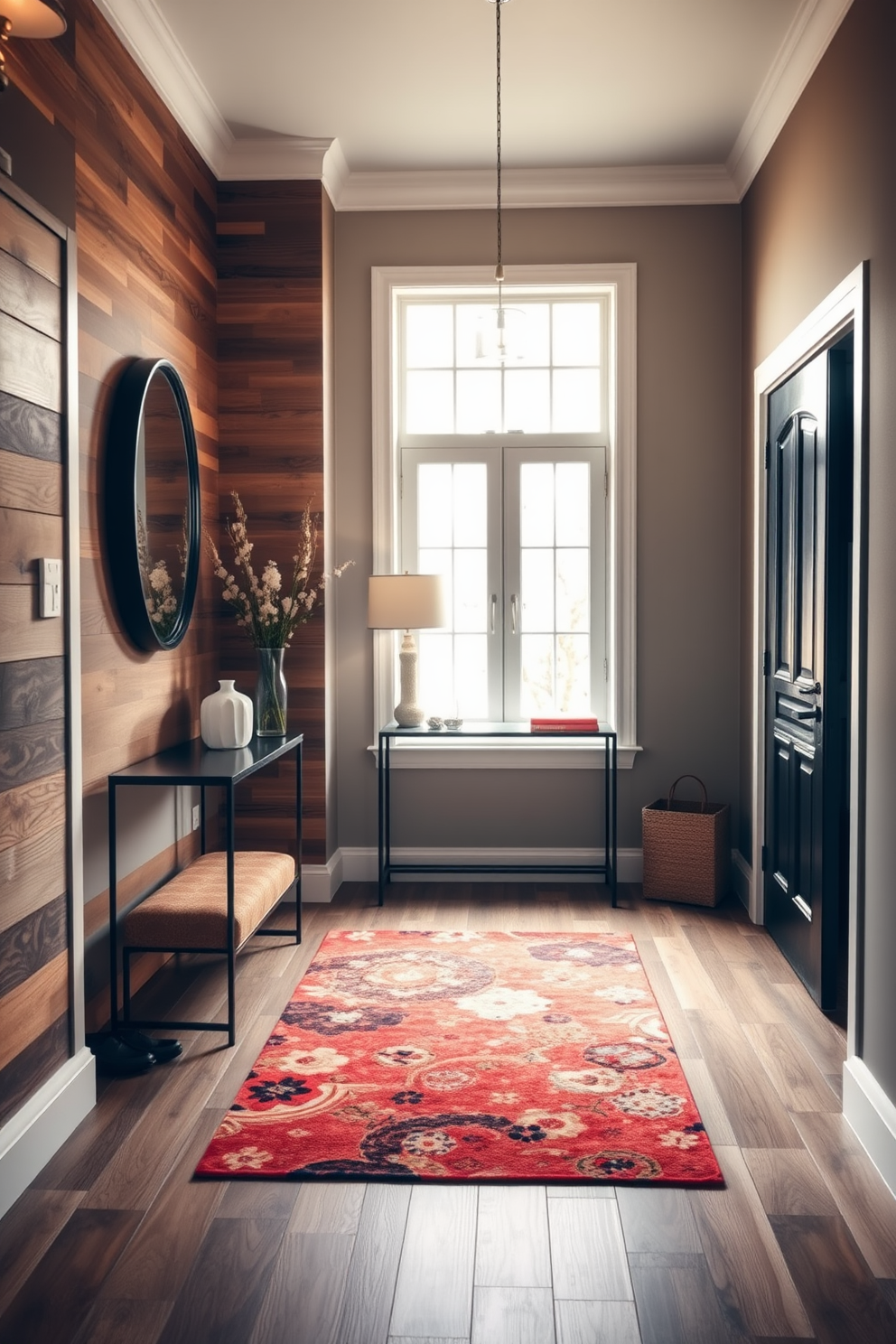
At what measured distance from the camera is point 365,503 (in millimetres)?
4801

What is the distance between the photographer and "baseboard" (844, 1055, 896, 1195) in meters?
2.32

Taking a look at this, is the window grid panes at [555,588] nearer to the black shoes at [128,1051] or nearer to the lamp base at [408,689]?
the lamp base at [408,689]

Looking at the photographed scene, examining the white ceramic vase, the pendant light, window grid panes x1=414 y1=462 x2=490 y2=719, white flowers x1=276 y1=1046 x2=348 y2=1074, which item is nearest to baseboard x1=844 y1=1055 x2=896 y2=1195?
white flowers x1=276 y1=1046 x2=348 y2=1074

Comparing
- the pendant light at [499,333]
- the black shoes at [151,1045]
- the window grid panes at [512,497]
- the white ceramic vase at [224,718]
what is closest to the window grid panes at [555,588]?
the window grid panes at [512,497]

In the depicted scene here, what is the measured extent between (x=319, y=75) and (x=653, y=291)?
169cm

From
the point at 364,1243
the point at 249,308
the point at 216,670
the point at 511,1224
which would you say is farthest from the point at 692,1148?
the point at 249,308

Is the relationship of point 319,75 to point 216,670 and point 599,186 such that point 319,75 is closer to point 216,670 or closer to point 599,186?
point 599,186

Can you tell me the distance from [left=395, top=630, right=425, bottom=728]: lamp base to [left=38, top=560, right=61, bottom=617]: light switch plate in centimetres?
222

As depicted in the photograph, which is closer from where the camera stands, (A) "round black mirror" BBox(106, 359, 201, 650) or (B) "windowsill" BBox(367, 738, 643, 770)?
(A) "round black mirror" BBox(106, 359, 201, 650)

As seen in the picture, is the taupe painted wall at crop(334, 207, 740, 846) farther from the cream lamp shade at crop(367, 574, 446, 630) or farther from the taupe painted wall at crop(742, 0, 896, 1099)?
the taupe painted wall at crop(742, 0, 896, 1099)

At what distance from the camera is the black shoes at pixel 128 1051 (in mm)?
2873

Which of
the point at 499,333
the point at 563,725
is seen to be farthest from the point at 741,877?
the point at 499,333

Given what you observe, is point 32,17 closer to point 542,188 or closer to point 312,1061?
point 312,1061

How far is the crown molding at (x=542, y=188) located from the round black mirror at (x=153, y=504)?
1565mm
